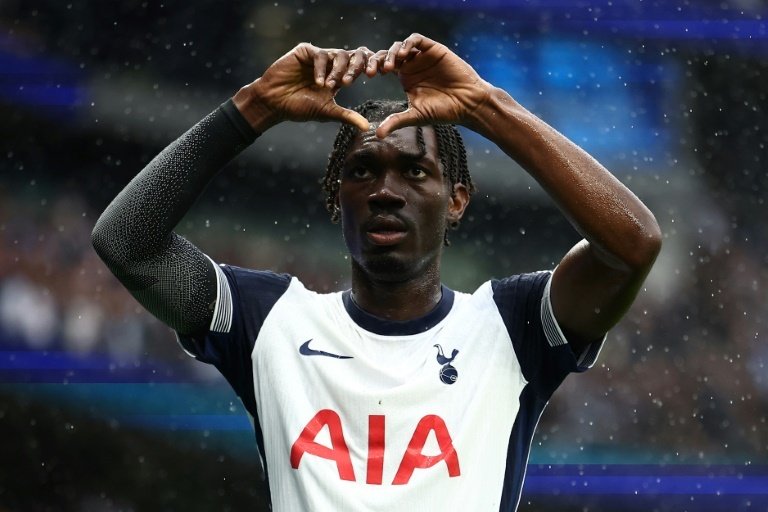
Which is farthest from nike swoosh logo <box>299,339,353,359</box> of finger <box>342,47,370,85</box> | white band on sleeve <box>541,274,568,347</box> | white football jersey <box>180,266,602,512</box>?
finger <box>342,47,370,85</box>

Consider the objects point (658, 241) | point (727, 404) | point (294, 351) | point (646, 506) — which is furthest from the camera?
point (727, 404)

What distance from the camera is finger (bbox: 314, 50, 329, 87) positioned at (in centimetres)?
254

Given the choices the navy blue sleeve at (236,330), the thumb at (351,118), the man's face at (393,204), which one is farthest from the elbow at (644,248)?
the navy blue sleeve at (236,330)

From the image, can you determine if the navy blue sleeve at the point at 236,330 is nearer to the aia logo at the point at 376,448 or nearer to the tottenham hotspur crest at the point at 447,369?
the aia logo at the point at 376,448

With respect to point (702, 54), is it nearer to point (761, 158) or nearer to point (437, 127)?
point (761, 158)

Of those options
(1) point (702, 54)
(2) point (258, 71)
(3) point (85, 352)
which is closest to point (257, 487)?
(3) point (85, 352)

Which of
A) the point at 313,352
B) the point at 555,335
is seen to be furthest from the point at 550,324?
the point at 313,352

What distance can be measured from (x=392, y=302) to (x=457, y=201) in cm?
40

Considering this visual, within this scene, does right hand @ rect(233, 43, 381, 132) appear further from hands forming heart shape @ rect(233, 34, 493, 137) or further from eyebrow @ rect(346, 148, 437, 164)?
eyebrow @ rect(346, 148, 437, 164)

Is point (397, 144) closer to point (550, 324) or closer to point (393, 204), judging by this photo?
point (393, 204)

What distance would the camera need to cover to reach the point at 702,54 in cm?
640

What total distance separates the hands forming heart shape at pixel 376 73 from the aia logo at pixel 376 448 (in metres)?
0.75

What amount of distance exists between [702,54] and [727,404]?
2030mm

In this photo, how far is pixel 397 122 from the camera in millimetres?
2535
